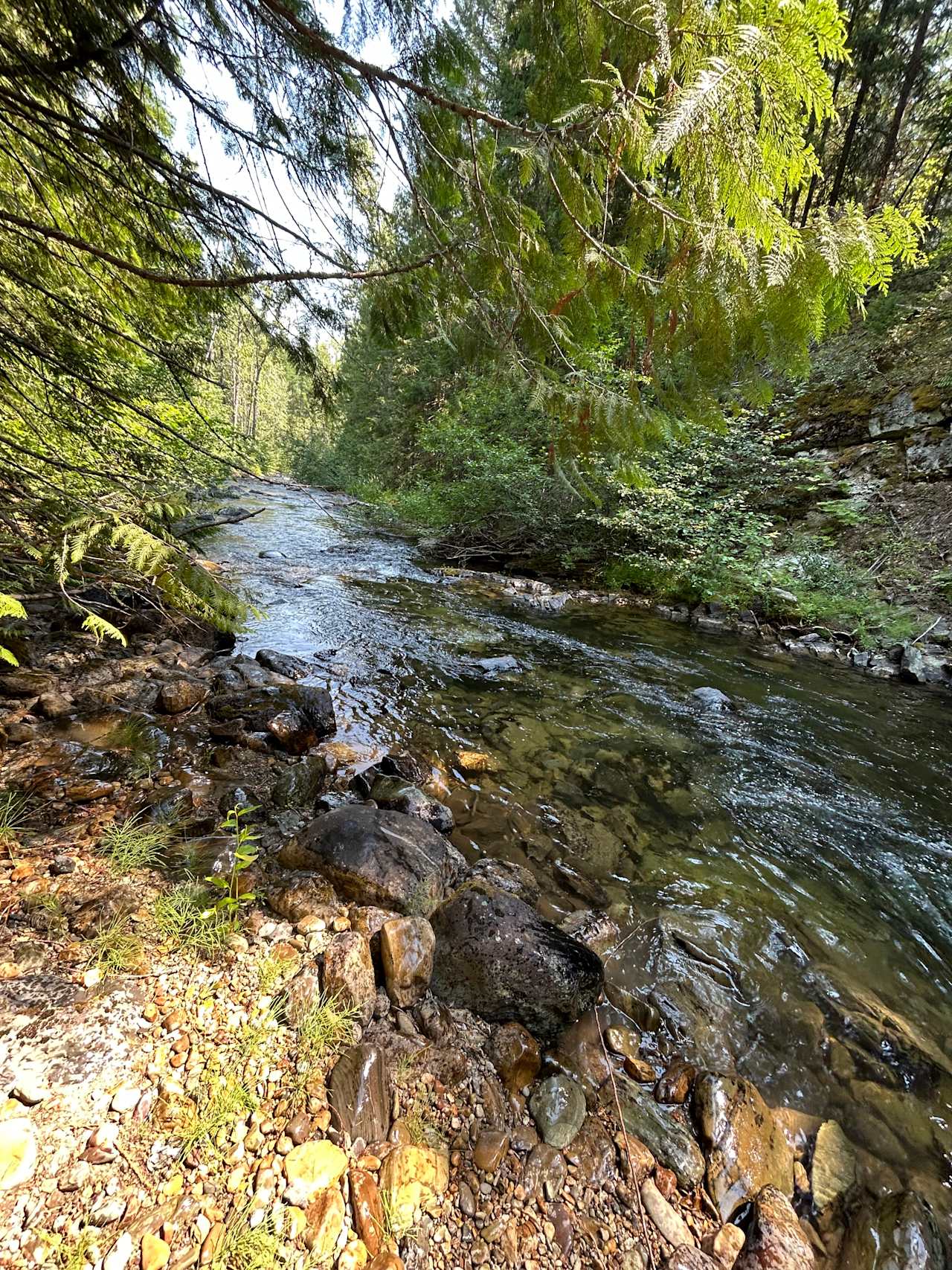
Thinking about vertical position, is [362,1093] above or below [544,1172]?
above

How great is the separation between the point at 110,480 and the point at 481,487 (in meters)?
9.93

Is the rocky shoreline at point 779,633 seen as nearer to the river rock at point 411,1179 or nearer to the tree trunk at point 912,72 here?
the river rock at point 411,1179

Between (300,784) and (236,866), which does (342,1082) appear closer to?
(236,866)

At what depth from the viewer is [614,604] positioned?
35.8 feet

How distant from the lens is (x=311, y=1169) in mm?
1577

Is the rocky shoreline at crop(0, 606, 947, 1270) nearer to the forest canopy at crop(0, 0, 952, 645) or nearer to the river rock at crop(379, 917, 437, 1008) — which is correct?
the river rock at crop(379, 917, 437, 1008)

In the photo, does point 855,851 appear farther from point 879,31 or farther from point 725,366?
point 879,31

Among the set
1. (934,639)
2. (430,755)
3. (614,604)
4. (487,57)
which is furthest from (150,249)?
(934,639)

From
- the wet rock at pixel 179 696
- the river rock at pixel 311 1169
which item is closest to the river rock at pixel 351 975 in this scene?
the river rock at pixel 311 1169

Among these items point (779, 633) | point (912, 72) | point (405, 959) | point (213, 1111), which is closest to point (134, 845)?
point (213, 1111)

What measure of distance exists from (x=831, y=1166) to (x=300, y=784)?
329cm

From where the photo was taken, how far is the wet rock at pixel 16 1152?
4.30ft

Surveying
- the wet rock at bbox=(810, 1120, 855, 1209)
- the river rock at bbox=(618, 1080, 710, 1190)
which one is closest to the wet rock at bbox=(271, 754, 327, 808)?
the river rock at bbox=(618, 1080, 710, 1190)

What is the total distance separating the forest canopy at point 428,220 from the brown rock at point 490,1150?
2797mm
